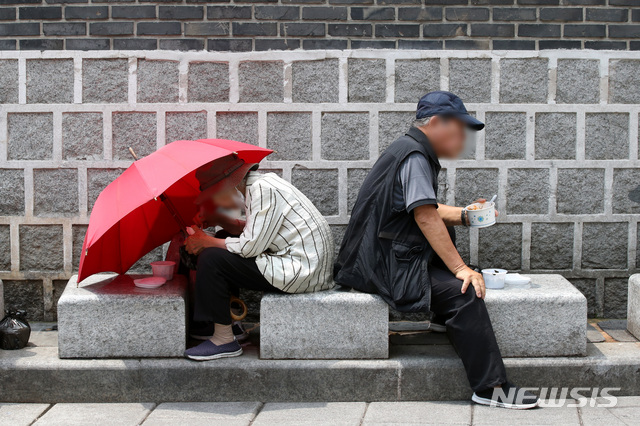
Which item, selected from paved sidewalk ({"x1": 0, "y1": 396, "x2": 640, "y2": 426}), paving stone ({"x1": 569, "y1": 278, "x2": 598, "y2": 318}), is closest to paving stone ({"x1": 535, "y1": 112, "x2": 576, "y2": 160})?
paving stone ({"x1": 569, "y1": 278, "x2": 598, "y2": 318})

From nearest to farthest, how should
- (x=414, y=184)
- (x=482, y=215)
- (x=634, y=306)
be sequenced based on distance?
(x=414, y=184), (x=482, y=215), (x=634, y=306)

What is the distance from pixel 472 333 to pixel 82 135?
10.2 feet

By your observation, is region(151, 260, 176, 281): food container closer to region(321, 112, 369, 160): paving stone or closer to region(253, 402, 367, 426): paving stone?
region(253, 402, 367, 426): paving stone

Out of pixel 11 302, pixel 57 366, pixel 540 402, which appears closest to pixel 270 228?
pixel 57 366

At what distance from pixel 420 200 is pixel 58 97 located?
2.85 m

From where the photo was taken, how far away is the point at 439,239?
13.9 ft

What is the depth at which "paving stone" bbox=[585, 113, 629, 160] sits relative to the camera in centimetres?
539

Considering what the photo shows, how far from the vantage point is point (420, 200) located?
4.18 m

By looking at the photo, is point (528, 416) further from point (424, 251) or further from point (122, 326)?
point (122, 326)

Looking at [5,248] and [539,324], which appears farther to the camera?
[5,248]

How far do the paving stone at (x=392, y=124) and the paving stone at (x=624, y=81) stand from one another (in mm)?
1480

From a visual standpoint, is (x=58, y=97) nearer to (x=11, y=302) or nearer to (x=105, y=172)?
(x=105, y=172)

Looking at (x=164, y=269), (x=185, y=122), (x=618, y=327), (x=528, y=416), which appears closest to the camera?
(x=528, y=416)

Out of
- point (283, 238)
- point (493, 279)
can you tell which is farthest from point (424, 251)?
point (283, 238)
